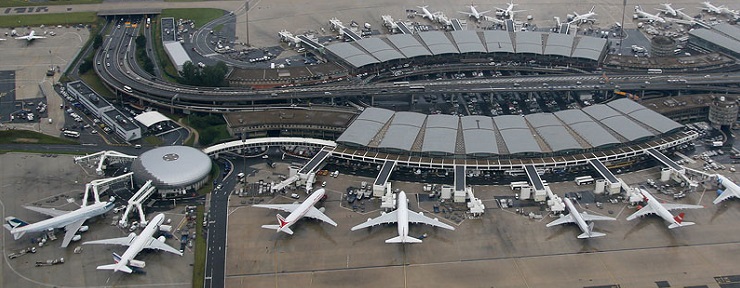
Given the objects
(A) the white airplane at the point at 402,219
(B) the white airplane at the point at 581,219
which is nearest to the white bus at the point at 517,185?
(B) the white airplane at the point at 581,219

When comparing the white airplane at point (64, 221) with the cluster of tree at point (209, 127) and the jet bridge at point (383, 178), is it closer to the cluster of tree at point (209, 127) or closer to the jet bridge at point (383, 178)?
the cluster of tree at point (209, 127)

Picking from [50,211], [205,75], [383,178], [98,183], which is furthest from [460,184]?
[205,75]

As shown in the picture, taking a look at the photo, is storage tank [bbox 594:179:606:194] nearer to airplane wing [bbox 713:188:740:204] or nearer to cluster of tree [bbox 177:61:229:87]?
airplane wing [bbox 713:188:740:204]

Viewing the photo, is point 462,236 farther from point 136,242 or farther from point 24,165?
point 24,165

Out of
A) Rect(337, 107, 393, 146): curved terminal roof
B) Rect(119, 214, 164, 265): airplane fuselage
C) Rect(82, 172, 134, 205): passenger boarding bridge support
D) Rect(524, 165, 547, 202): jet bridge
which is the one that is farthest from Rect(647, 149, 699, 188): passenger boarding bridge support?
Rect(82, 172, 134, 205): passenger boarding bridge support

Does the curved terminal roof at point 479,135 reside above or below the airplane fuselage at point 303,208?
above

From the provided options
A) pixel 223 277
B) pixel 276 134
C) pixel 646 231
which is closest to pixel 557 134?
pixel 646 231

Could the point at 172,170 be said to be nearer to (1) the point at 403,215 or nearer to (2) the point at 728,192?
(1) the point at 403,215
